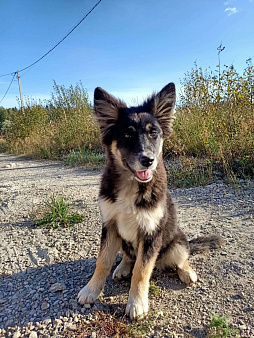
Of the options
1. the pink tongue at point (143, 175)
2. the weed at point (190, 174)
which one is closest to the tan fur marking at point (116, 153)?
the pink tongue at point (143, 175)

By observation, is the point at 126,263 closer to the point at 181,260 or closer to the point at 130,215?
the point at 181,260

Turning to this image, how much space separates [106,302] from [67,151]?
33.3 ft

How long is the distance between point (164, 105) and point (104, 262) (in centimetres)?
196

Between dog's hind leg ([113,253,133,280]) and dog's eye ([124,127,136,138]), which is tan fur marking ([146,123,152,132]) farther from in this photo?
dog's hind leg ([113,253,133,280])

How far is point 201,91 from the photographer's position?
685 cm


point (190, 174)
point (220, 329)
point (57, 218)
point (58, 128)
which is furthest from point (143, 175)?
point (58, 128)

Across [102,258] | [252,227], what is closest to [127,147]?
[102,258]

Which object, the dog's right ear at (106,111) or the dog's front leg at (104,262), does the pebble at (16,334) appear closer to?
the dog's front leg at (104,262)

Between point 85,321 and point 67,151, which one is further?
point 67,151

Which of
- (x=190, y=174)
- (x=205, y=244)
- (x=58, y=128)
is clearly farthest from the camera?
(x=58, y=128)

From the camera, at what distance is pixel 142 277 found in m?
2.32

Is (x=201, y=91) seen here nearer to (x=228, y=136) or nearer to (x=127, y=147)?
(x=228, y=136)

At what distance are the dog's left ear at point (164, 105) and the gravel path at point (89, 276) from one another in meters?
1.80

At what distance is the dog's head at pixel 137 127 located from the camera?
2492 millimetres
